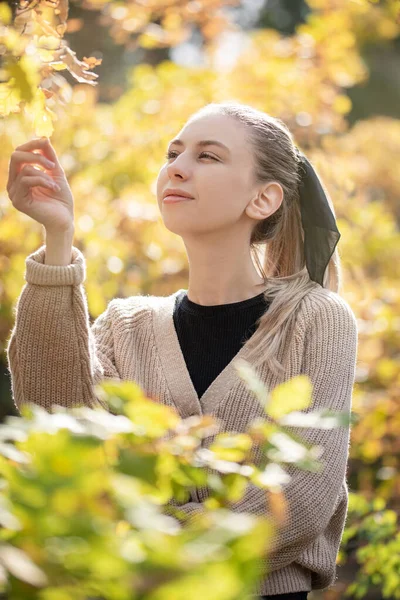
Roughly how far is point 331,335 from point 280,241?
0.43 metres

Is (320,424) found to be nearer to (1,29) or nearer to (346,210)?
(1,29)

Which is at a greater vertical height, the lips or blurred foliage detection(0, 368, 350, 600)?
the lips

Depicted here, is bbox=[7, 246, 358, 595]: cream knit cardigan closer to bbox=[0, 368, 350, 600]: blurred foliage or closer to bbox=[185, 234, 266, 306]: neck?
bbox=[185, 234, 266, 306]: neck

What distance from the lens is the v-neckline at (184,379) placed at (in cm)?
189

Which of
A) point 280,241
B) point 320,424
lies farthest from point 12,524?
point 280,241

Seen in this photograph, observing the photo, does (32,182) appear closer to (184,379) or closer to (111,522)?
(184,379)

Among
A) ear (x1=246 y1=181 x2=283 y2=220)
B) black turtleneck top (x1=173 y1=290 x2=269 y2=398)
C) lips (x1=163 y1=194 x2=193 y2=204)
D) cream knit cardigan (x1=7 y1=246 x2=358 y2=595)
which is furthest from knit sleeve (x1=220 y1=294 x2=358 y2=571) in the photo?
lips (x1=163 y1=194 x2=193 y2=204)

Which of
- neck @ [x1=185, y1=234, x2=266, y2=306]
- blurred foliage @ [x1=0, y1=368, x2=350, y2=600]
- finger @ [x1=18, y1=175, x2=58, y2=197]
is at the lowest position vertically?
neck @ [x1=185, y1=234, x2=266, y2=306]

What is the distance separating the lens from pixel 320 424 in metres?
0.86

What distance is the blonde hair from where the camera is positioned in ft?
6.29

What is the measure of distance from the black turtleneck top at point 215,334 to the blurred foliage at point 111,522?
111 cm

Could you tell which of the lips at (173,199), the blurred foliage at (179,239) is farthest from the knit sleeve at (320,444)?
the blurred foliage at (179,239)

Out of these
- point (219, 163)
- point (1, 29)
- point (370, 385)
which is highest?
point (1, 29)

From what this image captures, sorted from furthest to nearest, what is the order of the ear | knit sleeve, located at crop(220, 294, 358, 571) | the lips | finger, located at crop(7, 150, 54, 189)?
the ear < the lips < finger, located at crop(7, 150, 54, 189) < knit sleeve, located at crop(220, 294, 358, 571)
